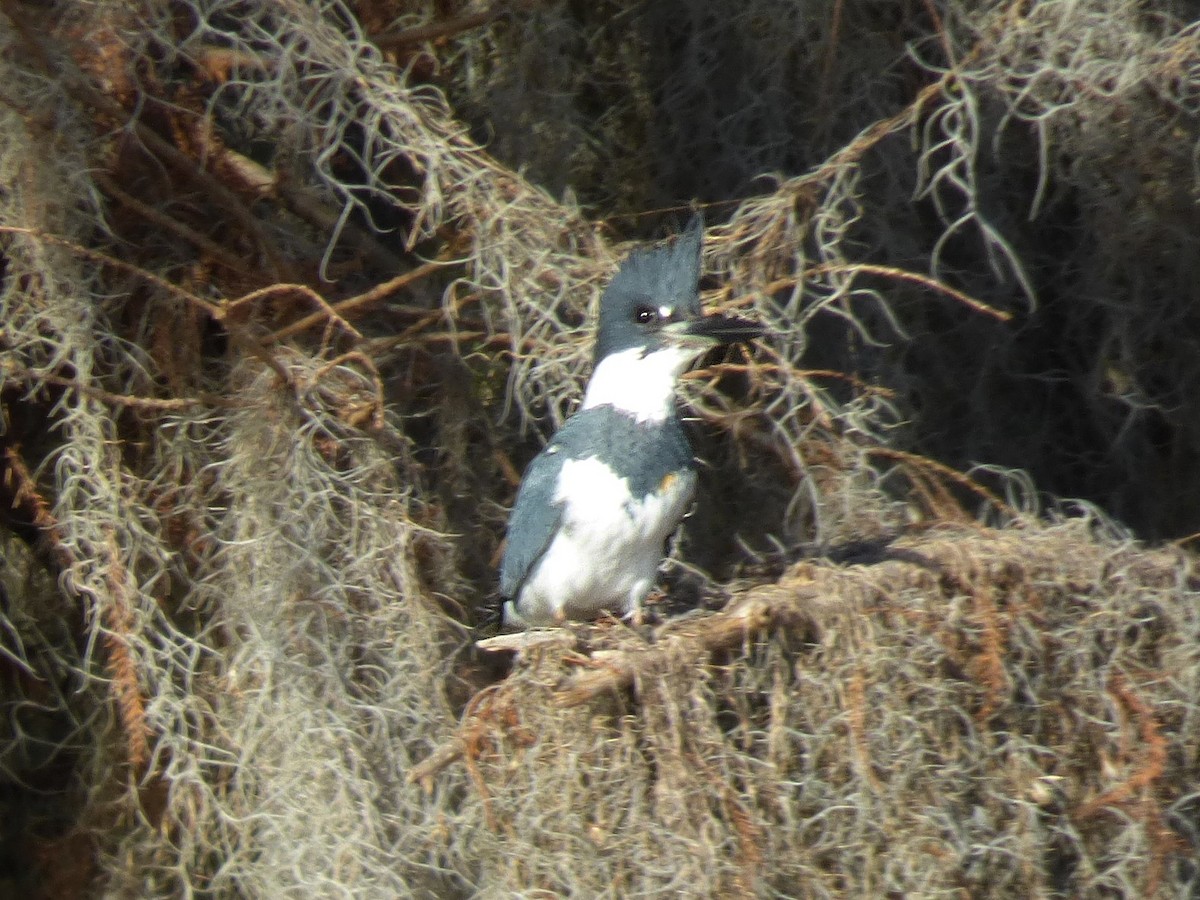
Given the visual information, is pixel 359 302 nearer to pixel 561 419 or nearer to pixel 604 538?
pixel 561 419

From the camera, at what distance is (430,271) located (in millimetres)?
2410

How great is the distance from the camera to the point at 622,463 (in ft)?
7.80

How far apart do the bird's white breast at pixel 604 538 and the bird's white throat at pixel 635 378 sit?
9cm

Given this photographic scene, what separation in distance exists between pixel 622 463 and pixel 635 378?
13cm

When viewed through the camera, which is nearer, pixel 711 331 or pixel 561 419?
pixel 711 331

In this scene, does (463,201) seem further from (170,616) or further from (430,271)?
(170,616)

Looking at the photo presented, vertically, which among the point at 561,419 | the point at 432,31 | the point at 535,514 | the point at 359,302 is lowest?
the point at 535,514

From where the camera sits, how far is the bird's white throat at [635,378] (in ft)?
7.76

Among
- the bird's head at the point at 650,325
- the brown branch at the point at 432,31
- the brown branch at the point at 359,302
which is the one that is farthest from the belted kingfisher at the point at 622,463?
the brown branch at the point at 432,31

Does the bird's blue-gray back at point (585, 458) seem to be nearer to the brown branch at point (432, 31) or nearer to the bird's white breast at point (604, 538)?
the bird's white breast at point (604, 538)

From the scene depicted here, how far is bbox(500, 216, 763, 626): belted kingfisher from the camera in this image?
92.3 inches

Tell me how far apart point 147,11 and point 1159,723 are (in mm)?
1640

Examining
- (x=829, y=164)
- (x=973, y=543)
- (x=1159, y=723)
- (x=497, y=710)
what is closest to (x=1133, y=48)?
(x=829, y=164)

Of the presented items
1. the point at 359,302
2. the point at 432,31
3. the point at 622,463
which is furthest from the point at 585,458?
the point at 432,31
